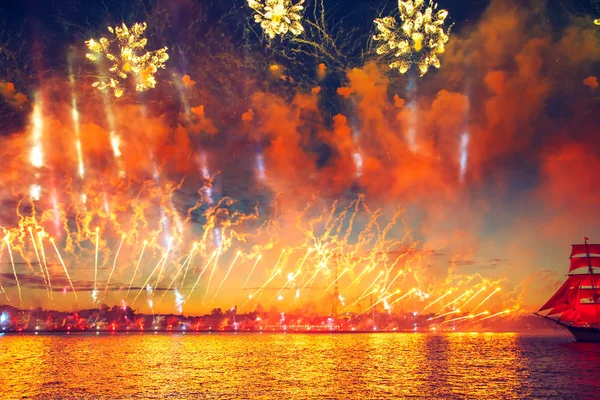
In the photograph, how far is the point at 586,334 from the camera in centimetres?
16012

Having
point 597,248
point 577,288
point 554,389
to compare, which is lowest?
point 554,389

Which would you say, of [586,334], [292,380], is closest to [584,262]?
[586,334]

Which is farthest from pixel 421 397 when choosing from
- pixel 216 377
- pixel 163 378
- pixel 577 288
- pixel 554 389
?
pixel 577 288

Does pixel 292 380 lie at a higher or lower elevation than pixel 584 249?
lower

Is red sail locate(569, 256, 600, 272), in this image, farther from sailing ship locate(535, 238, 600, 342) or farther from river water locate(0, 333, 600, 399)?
river water locate(0, 333, 600, 399)

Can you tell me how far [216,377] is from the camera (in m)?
64.2

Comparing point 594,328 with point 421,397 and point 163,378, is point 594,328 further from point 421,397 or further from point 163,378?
point 163,378

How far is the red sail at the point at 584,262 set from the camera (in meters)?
164

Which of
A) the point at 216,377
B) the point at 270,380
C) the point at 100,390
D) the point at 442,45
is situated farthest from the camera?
the point at 216,377

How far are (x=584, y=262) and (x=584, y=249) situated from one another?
5.16 m

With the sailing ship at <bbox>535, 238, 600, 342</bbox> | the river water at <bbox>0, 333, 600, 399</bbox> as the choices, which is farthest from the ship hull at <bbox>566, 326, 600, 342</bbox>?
the river water at <bbox>0, 333, 600, 399</bbox>

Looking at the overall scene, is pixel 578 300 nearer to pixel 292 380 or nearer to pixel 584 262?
pixel 584 262

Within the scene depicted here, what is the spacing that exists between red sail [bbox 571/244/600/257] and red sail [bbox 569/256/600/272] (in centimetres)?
217

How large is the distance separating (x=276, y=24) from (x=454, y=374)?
61.9 m
